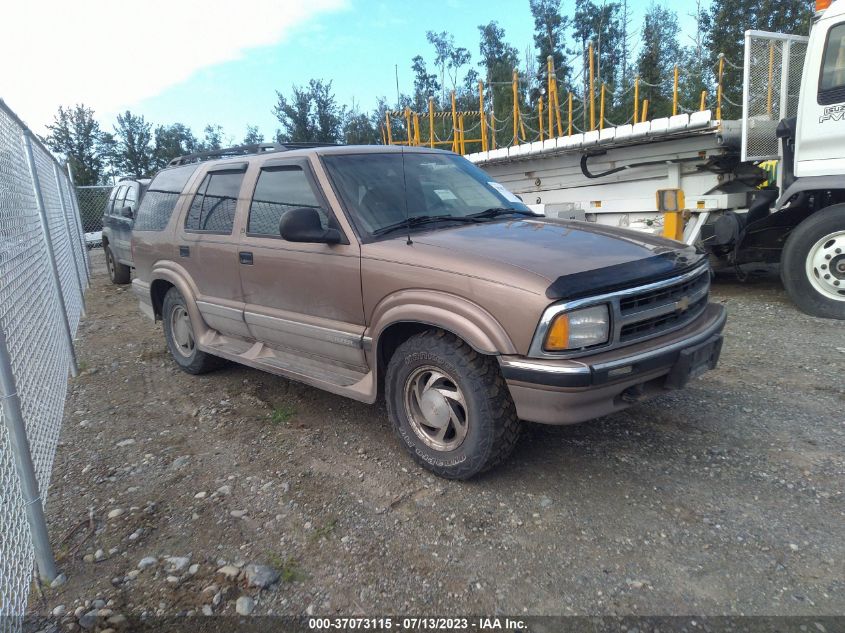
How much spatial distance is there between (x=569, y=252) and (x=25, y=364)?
315 centimetres

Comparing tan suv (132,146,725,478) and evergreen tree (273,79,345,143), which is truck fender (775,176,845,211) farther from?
evergreen tree (273,79,345,143)

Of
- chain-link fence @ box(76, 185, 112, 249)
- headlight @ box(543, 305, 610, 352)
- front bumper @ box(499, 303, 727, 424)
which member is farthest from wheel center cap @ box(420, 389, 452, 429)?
chain-link fence @ box(76, 185, 112, 249)

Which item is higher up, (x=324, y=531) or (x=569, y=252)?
(x=569, y=252)

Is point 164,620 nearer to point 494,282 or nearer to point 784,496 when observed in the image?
point 494,282

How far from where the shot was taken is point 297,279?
12.2ft

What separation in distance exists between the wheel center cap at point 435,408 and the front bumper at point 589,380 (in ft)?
1.52

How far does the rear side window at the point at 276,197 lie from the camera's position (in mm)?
3758

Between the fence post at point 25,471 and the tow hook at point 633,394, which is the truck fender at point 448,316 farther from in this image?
the fence post at point 25,471

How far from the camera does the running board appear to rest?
11.3ft

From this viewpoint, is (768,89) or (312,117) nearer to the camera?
(768,89)

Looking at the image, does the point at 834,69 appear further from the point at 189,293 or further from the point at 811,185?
the point at 189,293

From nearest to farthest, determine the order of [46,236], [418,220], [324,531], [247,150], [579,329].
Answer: [579,329]
[324,531]
[418,220]
[247,150]
[46,236]

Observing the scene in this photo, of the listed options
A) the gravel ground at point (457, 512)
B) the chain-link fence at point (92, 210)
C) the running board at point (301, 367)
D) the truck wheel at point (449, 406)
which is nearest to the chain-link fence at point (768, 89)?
the gravel ground at point (457, 512)

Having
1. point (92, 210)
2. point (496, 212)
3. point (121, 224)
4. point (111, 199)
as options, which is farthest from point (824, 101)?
point (92, 210)
